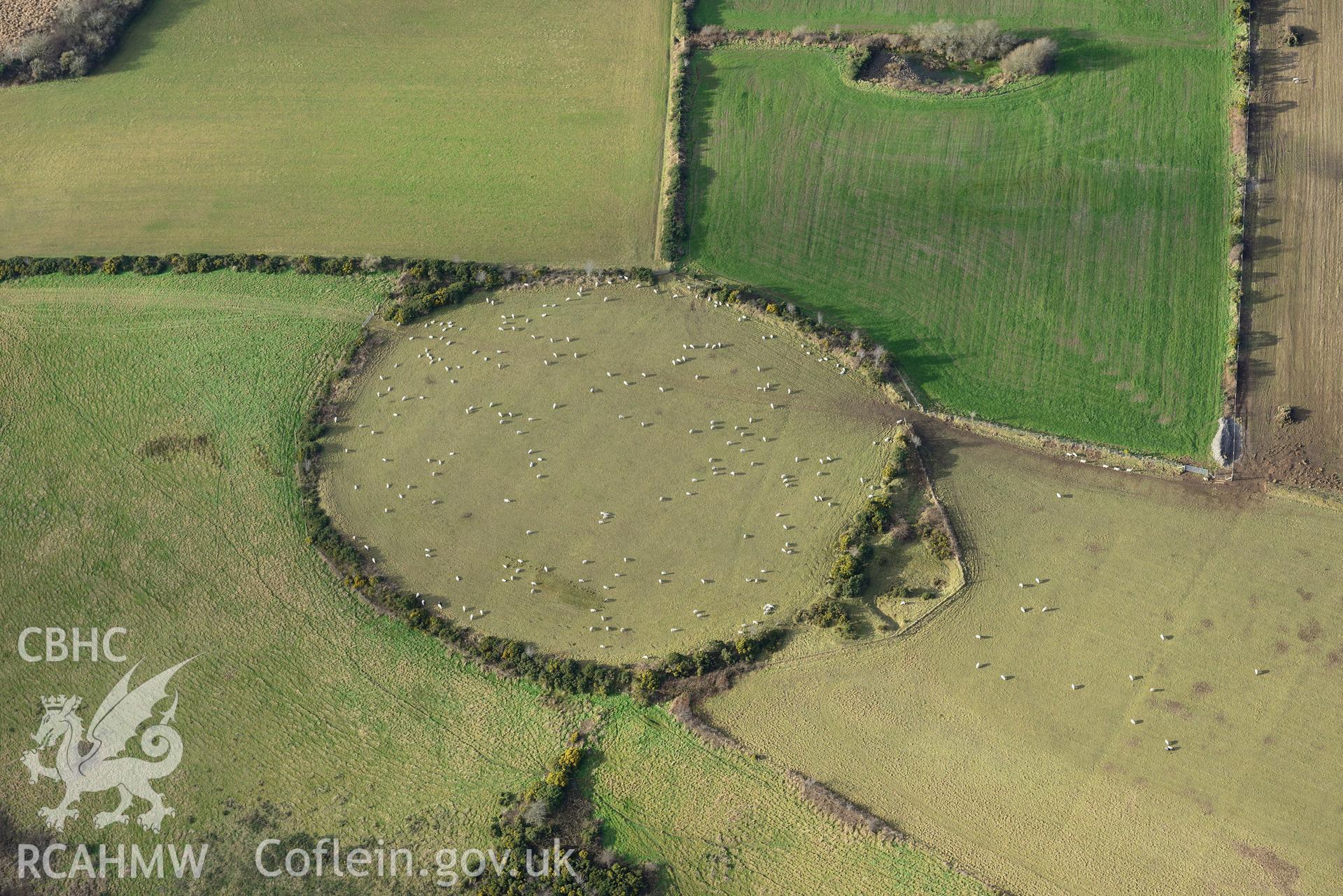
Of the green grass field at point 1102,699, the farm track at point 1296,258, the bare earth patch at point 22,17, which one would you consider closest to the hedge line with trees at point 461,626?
the green grass field at point 1102,699

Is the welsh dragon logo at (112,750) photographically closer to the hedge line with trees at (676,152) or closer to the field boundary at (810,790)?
→ the field boundary at (810,790)

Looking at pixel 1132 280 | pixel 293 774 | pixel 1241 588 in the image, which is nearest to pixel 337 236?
pixel 293 774

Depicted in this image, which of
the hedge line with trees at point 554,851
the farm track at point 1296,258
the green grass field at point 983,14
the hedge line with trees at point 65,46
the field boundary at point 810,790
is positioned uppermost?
the green grass field at point 983,14

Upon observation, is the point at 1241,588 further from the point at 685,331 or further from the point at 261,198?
the point at 261,198

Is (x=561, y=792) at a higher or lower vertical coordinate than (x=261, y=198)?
lower

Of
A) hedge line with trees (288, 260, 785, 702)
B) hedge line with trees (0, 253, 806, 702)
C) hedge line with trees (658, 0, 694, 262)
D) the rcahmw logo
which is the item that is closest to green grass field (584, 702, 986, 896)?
hedge line with trees (288, 260, 785, 702)

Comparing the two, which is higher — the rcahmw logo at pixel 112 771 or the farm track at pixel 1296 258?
the farm track at pixel 1296 258
